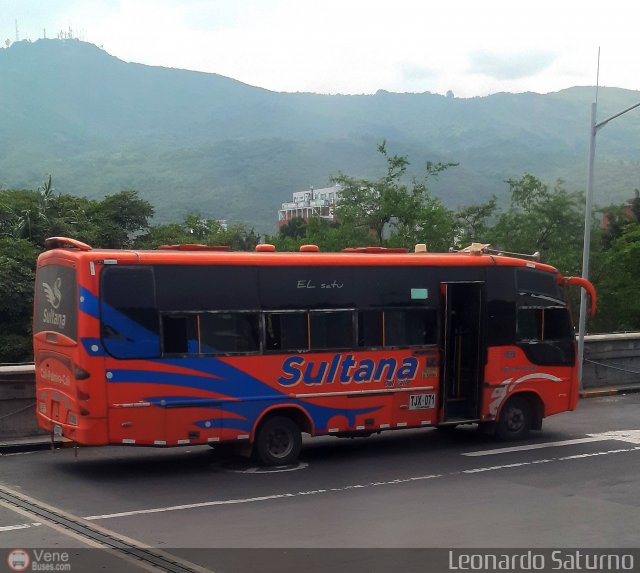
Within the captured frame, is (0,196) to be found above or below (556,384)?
above

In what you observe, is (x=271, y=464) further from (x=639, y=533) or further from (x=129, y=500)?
(x=639, y=533)

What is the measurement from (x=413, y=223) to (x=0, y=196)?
30.1 metres

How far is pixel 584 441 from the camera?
16578 mm

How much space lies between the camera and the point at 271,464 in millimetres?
14031

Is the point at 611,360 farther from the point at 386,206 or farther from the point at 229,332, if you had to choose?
the point at 386,206

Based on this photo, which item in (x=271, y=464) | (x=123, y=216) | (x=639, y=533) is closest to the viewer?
(x=639, y=533)

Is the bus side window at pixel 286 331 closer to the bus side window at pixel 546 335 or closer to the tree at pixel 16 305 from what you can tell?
the bus side window at pixel 546 335

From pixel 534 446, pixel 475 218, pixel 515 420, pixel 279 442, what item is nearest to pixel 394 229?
pixel 475 218

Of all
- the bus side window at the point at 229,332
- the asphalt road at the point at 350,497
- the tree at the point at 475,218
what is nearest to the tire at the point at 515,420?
the asphalt road at the point at 350,497

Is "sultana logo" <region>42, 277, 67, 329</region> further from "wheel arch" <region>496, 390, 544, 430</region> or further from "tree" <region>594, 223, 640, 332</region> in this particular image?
"tree" <region>594, 223, 640, 332</region>

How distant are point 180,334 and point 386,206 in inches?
1340

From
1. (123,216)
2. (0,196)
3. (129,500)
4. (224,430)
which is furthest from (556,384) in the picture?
(0,196)

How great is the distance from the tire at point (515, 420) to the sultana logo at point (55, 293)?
25.5 feet

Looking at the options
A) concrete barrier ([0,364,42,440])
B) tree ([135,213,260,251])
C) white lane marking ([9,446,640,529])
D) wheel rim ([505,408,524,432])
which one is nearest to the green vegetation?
tree ([135,213,260,251])
